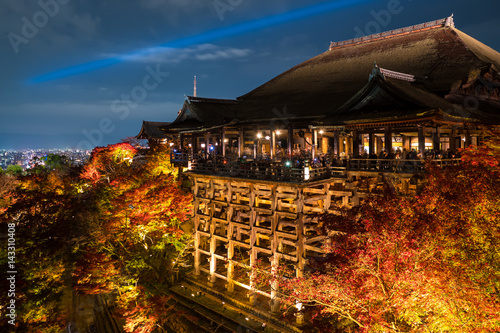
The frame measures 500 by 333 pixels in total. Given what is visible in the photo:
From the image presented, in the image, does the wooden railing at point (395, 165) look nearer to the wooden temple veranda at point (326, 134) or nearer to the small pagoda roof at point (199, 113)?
the wooden temple veranda at point (326, 134)

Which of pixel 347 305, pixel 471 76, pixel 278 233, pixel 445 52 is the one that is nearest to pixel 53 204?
pixel 278 233

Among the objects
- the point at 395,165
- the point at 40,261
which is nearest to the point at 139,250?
the point at 40,261

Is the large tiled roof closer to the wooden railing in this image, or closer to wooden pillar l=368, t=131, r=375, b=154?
wooden pillar l=368, t=131, r=375, b=154

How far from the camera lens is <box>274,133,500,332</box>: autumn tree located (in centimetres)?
963

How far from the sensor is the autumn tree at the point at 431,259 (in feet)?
31.6

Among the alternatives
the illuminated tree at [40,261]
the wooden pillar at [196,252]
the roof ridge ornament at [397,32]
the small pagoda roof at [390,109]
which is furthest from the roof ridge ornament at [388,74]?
the illuminated tree at [40,261]

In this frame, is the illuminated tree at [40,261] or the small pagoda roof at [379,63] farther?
the small pagoda roof at [379,63]

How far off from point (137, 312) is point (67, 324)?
7391mm

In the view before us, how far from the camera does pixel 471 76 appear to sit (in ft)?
68.7

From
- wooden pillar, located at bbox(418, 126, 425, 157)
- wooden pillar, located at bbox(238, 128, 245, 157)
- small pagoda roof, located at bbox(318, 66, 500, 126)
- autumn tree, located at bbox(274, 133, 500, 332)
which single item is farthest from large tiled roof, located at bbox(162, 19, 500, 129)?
autumn tree, located at bbox(274, 133, 500, 332)

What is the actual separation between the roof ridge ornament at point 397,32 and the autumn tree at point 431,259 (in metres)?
22.2

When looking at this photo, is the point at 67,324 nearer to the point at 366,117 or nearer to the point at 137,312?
the point at 137,312

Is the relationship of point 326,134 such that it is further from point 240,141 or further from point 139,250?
point 139,250

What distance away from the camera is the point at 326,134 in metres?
26.4
